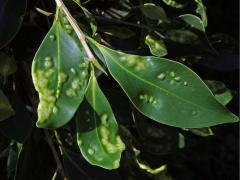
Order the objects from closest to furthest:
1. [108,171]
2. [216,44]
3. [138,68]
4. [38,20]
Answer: [138,68]
[108,171]
[38,20]
[216,44]

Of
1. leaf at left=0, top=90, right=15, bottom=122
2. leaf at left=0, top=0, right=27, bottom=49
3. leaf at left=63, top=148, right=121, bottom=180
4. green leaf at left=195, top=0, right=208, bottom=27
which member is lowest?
leaf at left=63, top=148, right=121, bottom=180

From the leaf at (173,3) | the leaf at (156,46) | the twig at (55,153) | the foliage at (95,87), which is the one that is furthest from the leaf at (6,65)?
the leaf at (173,3)

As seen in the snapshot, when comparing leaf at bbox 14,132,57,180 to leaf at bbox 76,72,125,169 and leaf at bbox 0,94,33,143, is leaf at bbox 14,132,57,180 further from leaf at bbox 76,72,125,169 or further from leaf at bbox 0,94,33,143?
leaf at bbox 76,72,125,169

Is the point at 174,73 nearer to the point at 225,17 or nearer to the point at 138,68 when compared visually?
the point at 138,68

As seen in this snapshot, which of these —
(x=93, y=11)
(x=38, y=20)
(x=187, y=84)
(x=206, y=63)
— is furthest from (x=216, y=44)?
(x=187, y=84)

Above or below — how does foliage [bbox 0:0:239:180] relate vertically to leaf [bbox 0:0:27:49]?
below

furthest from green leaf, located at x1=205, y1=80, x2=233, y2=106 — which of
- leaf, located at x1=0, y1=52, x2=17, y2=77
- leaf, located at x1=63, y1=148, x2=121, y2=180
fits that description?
leaf, located at x1=0, y1=52, x2=17, y2=77

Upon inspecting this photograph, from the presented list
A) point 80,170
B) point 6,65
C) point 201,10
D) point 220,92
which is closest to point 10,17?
point 6,65
